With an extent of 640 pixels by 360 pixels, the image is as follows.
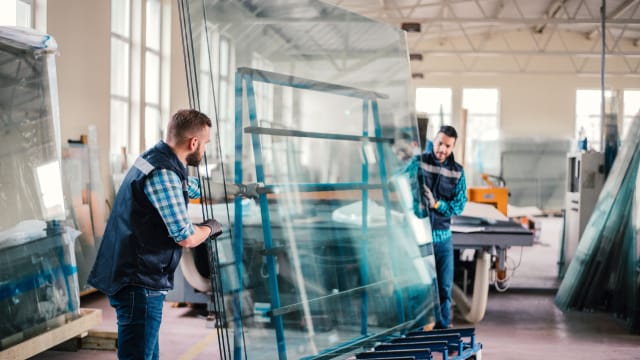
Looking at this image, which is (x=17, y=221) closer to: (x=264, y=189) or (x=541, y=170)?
(x=264, y=189)

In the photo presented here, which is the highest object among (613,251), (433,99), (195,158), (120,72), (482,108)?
(433,99)

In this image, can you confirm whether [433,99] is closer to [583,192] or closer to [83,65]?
[583,192]

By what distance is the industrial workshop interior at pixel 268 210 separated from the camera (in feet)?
8.33

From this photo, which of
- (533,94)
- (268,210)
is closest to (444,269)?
(268,210)

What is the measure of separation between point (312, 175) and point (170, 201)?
0.76m

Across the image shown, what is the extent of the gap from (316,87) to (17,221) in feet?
6.88

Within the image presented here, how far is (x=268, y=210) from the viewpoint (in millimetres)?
2725

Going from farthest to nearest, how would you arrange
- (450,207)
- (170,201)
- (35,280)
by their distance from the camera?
(450,207) → (35,280) → (170,201)

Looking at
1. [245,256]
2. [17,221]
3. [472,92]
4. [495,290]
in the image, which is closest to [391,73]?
[245,256]

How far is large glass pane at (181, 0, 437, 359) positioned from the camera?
8.52ft

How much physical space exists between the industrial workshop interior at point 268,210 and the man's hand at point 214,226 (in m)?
0.02

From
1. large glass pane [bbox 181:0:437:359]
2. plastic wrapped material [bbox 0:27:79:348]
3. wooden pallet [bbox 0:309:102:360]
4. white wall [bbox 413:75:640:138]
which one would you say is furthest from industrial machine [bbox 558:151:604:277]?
white wall [bbox 413:75:640:138]

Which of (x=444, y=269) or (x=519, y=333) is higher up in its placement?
(x=444, y=269)

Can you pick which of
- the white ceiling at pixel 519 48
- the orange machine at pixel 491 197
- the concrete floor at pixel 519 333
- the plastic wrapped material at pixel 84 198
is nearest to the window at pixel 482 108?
the white ceiling at pixel 519 48
